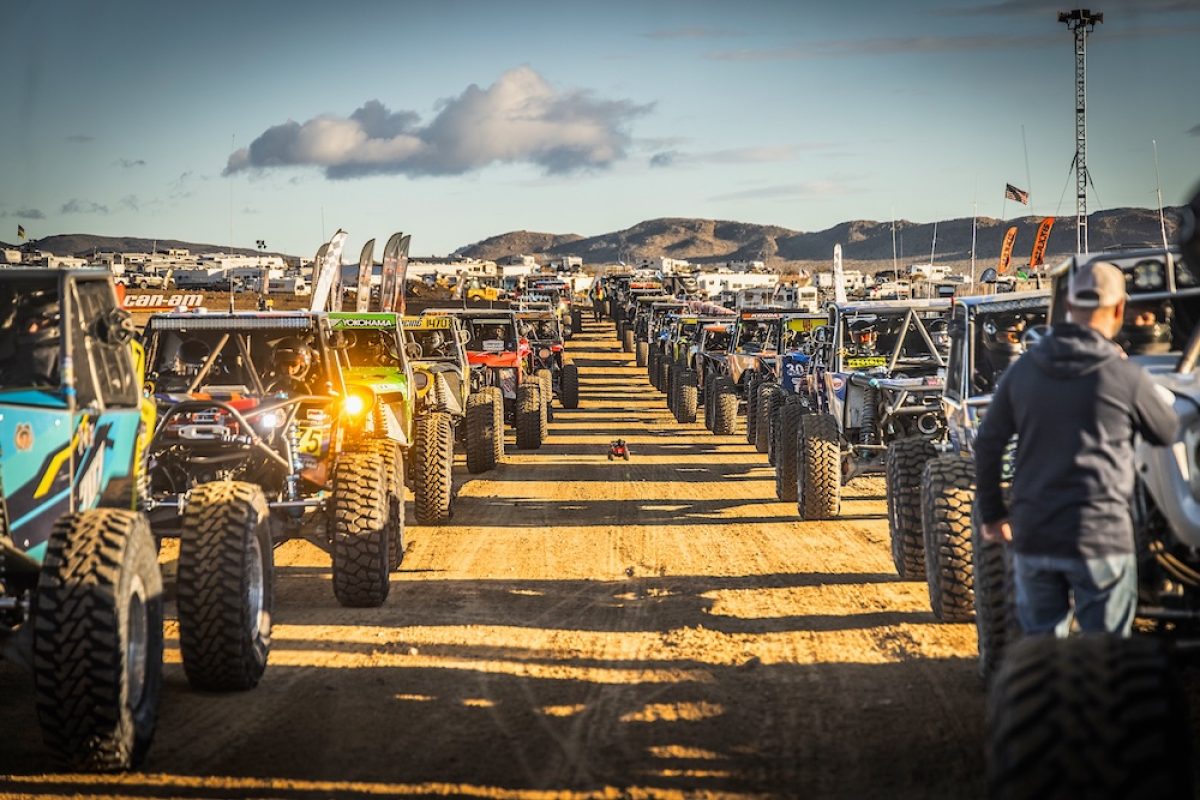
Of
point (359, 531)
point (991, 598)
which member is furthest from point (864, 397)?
Answer: point (991, 598)

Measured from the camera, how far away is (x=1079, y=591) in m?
4.58

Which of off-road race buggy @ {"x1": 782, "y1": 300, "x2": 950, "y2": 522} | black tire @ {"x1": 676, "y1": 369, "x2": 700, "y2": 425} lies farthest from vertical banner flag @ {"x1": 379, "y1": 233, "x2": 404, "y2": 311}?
off-road race buggy @ {"x1": 782, "y1": 300, "x2": 950, "y2": 522}

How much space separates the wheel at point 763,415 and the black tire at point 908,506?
7.89 metres

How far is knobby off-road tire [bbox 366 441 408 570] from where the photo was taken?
1013 centimetres

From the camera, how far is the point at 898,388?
12.8 meters

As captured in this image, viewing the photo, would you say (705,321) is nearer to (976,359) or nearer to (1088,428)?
(976,359)

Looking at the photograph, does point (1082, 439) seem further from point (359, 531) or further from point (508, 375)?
point (508, 375)

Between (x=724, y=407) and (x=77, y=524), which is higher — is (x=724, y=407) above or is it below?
below

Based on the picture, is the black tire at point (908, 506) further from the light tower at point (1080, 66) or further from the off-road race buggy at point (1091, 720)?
the light tower at point (1080, 66)

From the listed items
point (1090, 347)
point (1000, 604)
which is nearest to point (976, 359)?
point (1000, 604)

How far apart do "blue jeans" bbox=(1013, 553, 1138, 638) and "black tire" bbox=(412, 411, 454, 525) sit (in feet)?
29.5

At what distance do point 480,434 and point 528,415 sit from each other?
3.18 meters

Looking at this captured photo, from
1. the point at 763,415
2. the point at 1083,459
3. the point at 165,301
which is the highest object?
the point at 165,301

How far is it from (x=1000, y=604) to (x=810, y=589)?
356 centimetres
